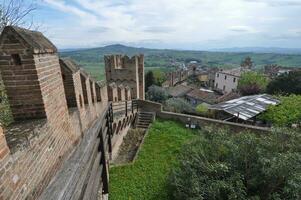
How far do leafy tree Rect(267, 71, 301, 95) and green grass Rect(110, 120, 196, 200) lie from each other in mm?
20620

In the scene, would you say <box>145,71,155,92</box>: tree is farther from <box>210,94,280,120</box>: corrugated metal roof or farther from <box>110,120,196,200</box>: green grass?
<box>110,120,196,200</box>: green grass

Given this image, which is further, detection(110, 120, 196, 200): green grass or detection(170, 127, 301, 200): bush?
detection(110, 120, 196, 200): green grass

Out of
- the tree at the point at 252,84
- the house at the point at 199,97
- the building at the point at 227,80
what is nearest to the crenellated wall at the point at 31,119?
the tree at the point at 252,84

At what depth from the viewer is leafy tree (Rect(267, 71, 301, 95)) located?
24688 millimetres

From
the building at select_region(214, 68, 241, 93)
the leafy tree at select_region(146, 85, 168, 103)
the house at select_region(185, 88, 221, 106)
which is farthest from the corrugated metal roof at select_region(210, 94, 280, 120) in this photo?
the building at select_region(214, 68, 241, 93)

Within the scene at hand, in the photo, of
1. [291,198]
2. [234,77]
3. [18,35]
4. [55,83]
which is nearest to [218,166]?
[291,198]

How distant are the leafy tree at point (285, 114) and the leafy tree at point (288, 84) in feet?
44.5

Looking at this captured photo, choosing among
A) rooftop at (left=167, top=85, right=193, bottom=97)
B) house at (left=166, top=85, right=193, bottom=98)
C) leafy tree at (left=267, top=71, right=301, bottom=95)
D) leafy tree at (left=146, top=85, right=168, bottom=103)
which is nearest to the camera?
leafy tree at (left=267, top=71, right=301, bottom=95)

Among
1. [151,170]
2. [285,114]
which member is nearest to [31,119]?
[151,170]

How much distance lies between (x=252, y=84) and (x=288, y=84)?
4.90 meters

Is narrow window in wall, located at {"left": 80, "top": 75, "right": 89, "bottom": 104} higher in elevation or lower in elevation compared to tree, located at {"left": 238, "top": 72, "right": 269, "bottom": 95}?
higher

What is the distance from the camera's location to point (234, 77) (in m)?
37.5

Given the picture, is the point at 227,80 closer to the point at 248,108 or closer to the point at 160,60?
the point at 248,108

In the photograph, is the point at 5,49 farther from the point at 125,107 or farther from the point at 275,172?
the point at 125,107
